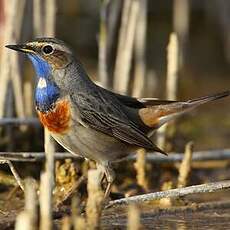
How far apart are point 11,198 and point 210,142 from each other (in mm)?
3548

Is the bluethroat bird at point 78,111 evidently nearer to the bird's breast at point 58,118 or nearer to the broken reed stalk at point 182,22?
the bird's breast at point 58,118

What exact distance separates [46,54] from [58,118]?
57 centimetres

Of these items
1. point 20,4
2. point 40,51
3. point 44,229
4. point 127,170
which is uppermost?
point 20,4

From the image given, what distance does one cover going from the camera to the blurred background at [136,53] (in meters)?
9.17

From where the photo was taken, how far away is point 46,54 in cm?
755

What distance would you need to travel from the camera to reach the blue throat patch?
7449 mm

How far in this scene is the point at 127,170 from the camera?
8.96m

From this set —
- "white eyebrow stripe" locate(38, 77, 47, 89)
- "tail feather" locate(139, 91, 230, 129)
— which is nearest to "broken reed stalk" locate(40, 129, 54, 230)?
"white eyebrow stripe" locate(38, 77, 47, 89)

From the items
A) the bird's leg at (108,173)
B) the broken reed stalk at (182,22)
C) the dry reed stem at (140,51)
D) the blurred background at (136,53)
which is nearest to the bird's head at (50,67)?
the bird's leg at (108,173)

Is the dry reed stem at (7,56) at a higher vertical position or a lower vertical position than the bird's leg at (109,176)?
higher

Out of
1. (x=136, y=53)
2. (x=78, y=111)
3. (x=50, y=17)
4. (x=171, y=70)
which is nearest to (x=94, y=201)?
(x=78, y=111)

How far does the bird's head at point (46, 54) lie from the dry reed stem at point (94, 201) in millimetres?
1947

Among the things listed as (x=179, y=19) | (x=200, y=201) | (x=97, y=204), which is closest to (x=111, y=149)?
(x=200, y=201)

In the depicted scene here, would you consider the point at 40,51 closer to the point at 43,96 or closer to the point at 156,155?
the point at 43,96
